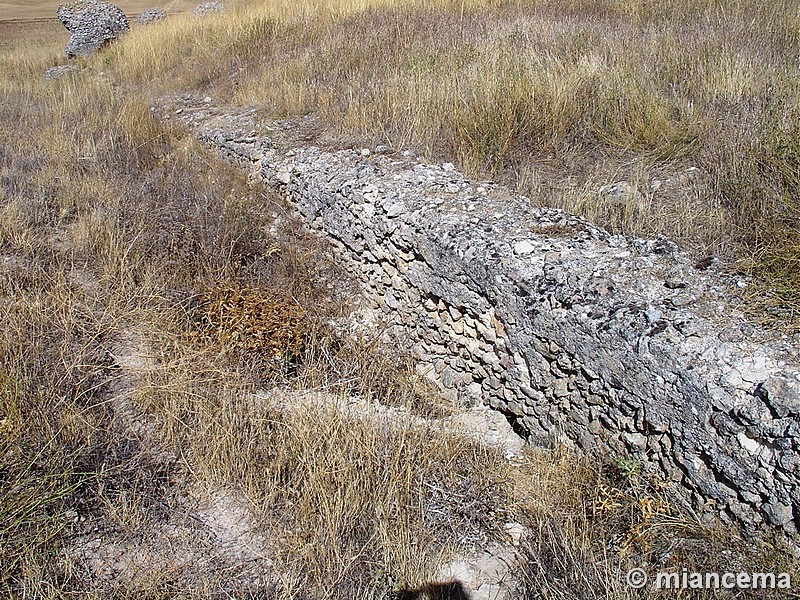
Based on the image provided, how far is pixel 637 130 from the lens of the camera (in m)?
4.88

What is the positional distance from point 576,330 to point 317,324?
1931 millimetres

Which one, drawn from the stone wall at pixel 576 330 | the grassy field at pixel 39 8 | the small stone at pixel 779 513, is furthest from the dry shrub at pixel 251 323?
the grassy field at pixel 39 8

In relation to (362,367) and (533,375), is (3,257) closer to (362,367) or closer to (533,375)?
(362,367)

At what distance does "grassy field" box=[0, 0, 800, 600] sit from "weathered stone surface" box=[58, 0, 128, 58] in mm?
7175

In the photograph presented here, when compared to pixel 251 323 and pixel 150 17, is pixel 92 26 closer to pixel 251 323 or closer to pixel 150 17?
pixel 150 17

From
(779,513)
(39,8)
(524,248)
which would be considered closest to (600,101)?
(524,248)

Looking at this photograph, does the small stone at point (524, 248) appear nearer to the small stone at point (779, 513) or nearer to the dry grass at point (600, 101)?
the dry grass at point (600, 101)

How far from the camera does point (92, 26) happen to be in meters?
13.5

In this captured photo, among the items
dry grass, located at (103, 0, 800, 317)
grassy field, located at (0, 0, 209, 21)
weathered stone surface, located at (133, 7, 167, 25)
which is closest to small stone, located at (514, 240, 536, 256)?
dry grass, located at (103, 0, 800, 317)

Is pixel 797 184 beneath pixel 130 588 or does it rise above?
above

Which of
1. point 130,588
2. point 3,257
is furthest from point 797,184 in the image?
point 3,257

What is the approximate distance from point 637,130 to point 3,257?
201 inches

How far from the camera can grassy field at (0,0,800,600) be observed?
8.52ft

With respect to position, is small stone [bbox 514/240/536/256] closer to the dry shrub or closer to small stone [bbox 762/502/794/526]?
the dry shrub
